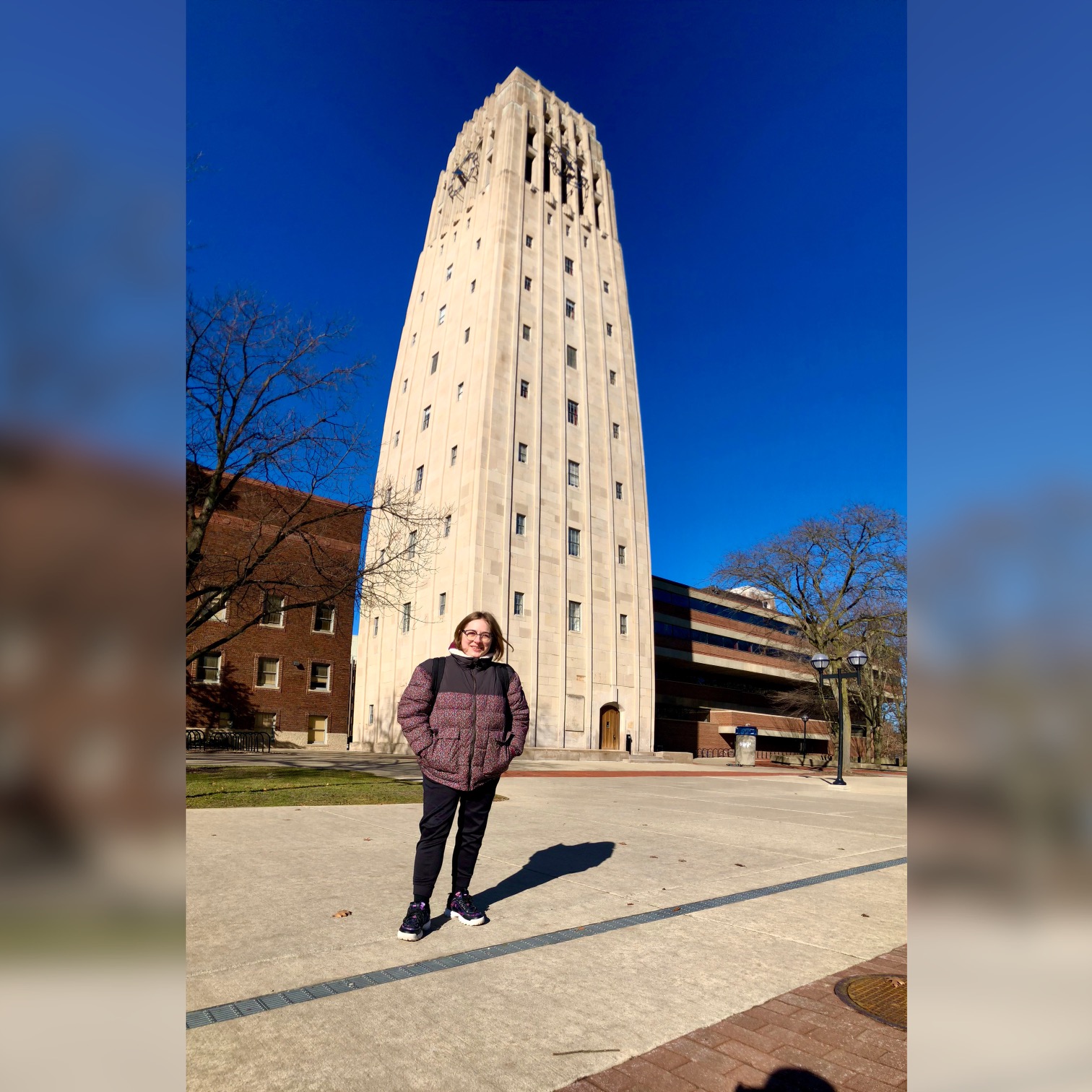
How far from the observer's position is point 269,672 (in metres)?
40.4

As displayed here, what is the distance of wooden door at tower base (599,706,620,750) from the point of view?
39.1 metres

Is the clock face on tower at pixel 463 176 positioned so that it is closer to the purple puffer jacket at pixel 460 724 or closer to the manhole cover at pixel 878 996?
the purple puffer jacket at pixel 460 724

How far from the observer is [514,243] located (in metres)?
42.7

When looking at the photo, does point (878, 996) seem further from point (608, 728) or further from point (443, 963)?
point (608, 728)

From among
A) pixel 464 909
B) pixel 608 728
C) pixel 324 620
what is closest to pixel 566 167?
pixel 324 620

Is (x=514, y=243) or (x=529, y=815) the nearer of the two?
(x=529, y=815)

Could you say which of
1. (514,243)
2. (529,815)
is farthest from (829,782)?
(514,243)

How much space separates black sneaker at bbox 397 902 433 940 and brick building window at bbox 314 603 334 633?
3940 centimetres

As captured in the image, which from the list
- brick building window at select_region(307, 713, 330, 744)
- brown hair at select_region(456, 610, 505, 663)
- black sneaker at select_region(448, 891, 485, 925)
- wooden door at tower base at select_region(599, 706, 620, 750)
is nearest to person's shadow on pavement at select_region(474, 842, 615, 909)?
black sneaker at select_region(448, 891, 485, 925)

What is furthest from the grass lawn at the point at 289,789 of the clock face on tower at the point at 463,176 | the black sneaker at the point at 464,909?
the clock face on tower at the point at 463,176

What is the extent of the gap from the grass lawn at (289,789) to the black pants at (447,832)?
4.39m
